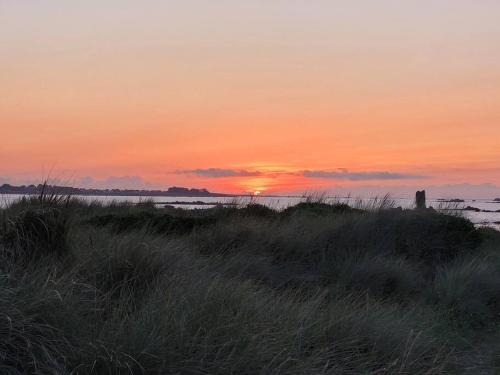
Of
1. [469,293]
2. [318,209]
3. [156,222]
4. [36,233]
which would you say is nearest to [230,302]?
[36,233]

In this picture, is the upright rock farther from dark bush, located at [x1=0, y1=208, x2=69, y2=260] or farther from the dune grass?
dark bush, located at [x1=0, y1=208, x2=69, y2=260]

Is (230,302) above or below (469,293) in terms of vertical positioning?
above

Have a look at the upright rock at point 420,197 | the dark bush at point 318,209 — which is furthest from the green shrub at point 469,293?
the upright rock at point 420,197

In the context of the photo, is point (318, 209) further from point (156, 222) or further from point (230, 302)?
point (230, 302)

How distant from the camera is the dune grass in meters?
4.43

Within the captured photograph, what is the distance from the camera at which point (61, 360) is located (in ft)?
14.0

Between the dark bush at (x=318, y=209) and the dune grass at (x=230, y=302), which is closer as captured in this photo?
the dune grass at (x=230, y=302)

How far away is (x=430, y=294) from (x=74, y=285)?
254 inches

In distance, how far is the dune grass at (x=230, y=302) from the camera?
4.43m

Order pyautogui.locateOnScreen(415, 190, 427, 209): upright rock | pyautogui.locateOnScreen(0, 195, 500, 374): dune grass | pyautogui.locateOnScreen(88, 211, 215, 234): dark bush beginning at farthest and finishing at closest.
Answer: pyautogui.locateOnScreen(415, 190, 427, 209): upright rock → pyautogui.locateOnScreen(88, 211, 215, 234): dark bush → pyautogui.locateOnScreen(0, 195, 500, 374): dune grass

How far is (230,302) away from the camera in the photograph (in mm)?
5703

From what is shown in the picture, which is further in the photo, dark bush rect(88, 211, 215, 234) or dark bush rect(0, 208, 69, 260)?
dark bush rect(88, 211, 215, 234)

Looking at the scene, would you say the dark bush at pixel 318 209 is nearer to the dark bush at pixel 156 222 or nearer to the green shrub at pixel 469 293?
the dark bush at pixel 156 222

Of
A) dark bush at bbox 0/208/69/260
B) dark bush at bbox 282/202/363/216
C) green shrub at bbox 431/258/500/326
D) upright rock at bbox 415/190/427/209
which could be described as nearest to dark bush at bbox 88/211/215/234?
dark bush at bbox 282/202/363/216
